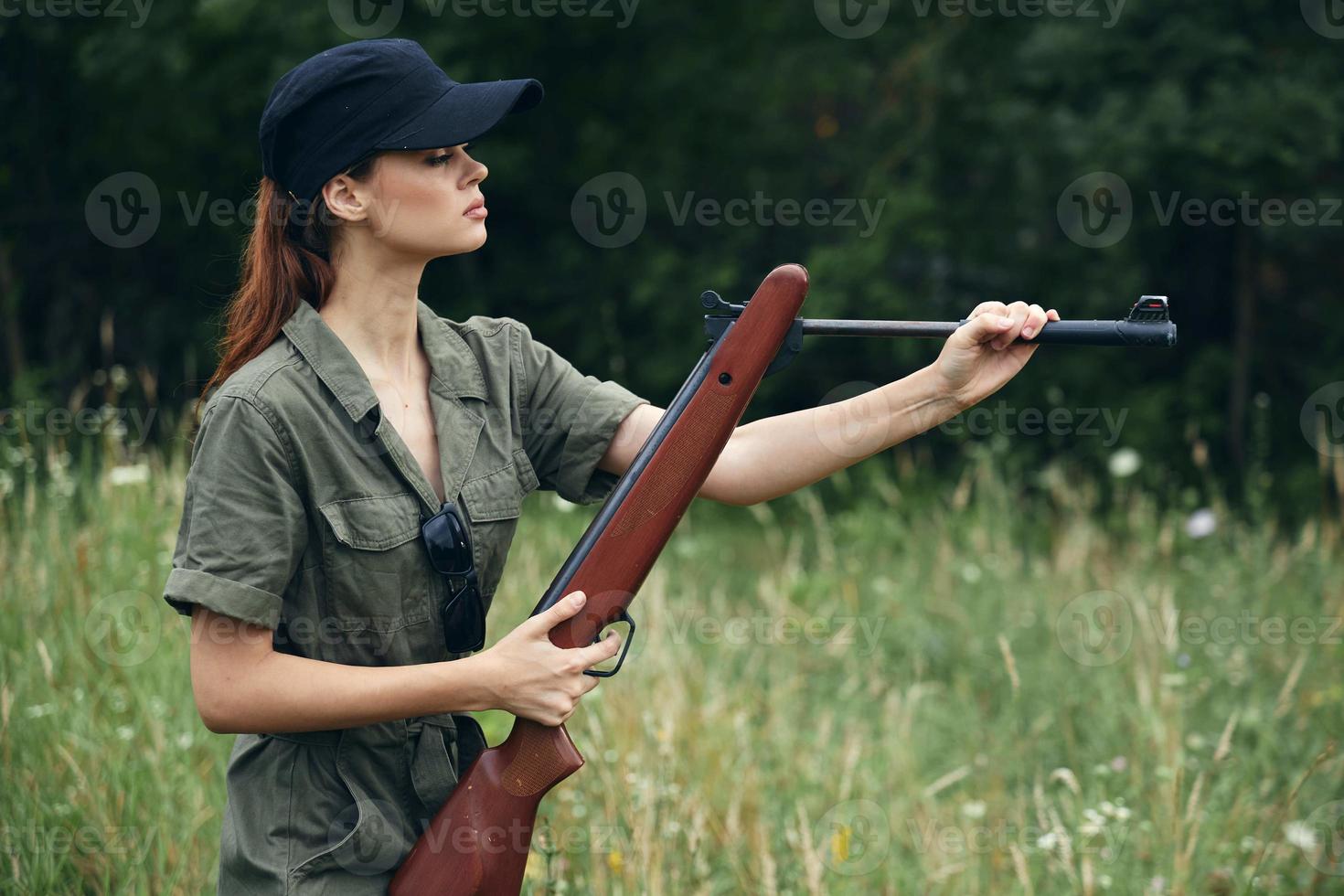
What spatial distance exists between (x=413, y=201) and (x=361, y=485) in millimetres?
450

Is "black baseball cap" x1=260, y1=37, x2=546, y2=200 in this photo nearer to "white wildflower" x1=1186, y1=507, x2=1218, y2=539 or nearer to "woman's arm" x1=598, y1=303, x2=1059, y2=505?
"woman's arm" x1=598, y1=303, x2=1059, y2=505

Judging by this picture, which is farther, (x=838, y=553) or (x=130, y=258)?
(x=130, y=258)

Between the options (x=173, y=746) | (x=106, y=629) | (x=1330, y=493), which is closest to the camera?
(x=173, y=746)

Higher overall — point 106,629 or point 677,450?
point 677,450

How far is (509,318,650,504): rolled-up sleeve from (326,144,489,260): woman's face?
28 cm

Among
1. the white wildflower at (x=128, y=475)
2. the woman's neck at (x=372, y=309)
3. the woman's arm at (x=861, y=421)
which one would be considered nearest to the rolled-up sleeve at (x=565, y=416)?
the woman's arm at (x=861, y=421)

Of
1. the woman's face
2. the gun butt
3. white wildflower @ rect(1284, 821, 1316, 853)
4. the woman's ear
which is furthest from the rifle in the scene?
white wildflower @ rect(1284, 821, 1316, 853)

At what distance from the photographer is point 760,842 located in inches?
121

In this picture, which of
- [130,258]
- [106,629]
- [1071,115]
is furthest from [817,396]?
[106,629]

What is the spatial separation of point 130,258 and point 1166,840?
8.10 m

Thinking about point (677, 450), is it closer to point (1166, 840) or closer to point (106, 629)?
point (1166, 840)

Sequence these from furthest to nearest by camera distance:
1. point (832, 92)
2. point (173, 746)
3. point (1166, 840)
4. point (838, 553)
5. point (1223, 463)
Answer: point (832, 92), point (1223, 463), point (838, 553), point (173, 746), point (1166, 840)

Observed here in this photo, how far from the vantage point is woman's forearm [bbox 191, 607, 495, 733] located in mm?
1776

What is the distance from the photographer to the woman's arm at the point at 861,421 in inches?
80.0
